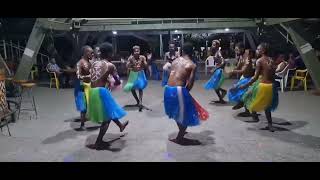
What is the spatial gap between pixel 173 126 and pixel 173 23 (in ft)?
28.8

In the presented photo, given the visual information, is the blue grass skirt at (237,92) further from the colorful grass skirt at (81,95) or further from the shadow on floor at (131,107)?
the colorful grass skirt at (81,95)

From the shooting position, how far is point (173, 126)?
7887mm

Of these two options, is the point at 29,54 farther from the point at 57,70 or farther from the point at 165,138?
the point at 165,138

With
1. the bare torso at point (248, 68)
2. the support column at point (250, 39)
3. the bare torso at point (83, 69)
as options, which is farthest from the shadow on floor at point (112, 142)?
the support column at point (250, 39)

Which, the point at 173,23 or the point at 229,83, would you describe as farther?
the point at 173,23

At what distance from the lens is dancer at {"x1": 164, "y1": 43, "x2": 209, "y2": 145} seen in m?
6.16

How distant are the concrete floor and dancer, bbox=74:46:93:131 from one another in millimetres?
632

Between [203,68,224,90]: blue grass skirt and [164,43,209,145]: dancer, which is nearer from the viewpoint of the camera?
[164,43,209,145]: dancer

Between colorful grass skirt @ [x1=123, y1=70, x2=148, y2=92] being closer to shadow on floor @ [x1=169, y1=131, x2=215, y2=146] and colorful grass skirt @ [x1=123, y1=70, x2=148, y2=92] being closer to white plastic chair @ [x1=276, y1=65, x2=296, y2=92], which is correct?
shadow on floor @ [x1=169, y1=131, x2=215, y2=146]

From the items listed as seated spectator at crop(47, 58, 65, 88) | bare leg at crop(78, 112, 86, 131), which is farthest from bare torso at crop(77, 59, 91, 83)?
seated spectator at crop(47, 58, 65, 88)
